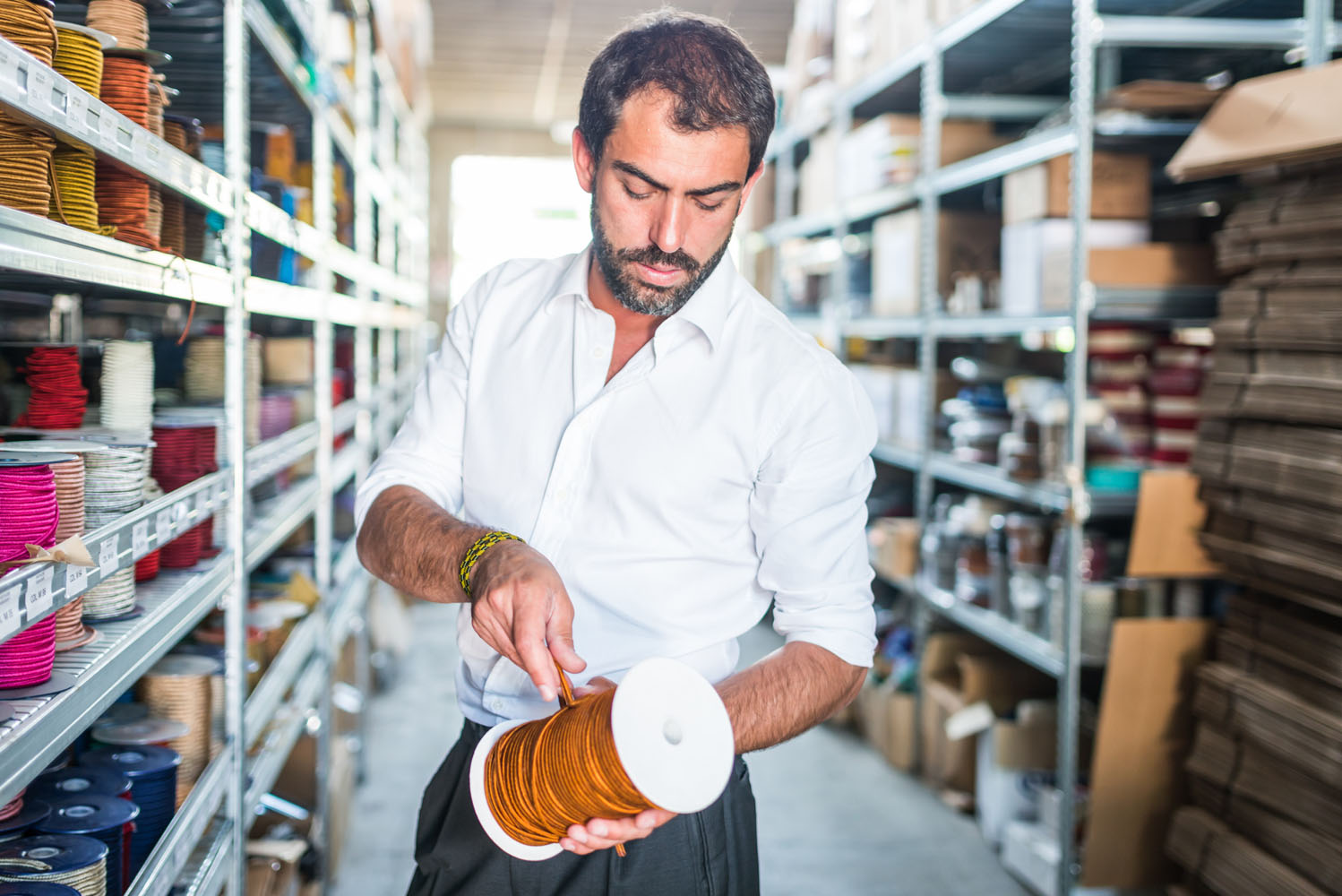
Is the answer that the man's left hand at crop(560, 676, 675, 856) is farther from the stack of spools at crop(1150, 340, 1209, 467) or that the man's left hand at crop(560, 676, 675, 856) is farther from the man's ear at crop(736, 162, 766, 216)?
the stack of spools at crop(1150, 340, 1209, 467)

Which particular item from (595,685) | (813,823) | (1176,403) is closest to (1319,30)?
(1176,403)

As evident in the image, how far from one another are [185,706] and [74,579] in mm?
802

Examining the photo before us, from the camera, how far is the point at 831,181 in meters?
5.31

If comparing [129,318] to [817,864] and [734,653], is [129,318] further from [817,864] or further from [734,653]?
[817,864]

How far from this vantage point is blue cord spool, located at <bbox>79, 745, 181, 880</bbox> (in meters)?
1.72

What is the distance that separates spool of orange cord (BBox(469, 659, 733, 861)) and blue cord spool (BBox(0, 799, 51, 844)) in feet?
2.44

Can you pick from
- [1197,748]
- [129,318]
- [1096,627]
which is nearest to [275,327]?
[129,318]

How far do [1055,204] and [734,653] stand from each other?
215 centimetres

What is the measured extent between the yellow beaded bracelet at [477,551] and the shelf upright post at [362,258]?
281 centimetres

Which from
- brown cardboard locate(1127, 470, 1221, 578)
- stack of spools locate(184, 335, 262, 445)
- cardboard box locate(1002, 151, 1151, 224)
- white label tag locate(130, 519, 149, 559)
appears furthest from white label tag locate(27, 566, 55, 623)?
cardboard box locate(1002, 151, 1151, 224)

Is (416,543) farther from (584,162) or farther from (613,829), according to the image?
(584,162)

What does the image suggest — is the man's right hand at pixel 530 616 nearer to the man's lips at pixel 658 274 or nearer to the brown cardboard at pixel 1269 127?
the man's lips at pixel 658 274

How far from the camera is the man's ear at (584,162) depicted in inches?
64.2

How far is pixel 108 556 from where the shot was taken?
4.51 ft
